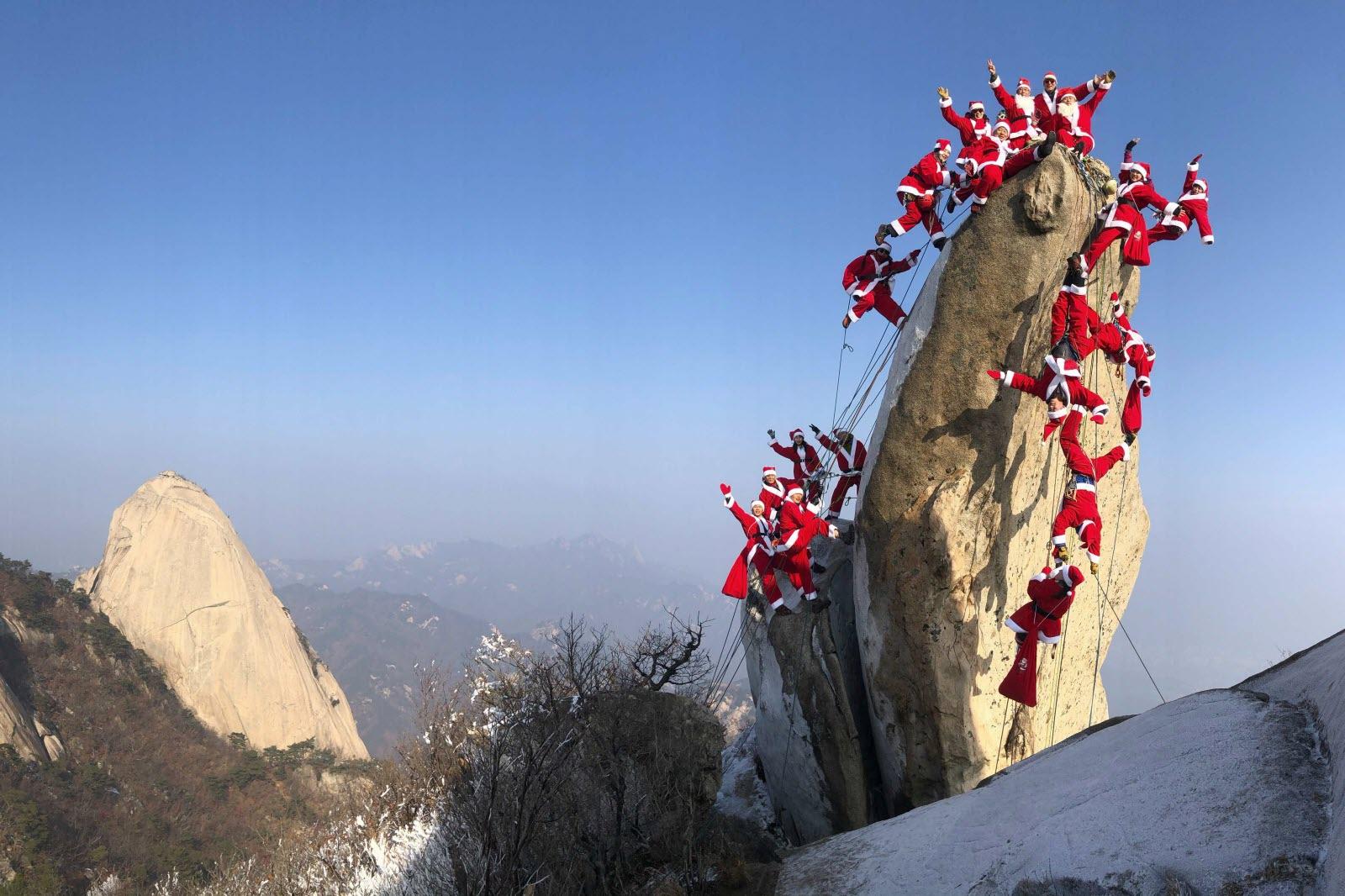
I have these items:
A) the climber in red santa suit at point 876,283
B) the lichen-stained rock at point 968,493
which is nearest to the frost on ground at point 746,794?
the lichen-stained rock at point 968,493

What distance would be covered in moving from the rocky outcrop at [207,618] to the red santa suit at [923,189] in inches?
2742

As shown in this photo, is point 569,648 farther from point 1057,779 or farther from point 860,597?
point 1057,779

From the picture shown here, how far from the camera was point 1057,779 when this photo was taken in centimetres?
780

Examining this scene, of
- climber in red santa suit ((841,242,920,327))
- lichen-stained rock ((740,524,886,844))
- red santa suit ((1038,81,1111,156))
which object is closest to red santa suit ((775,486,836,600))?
lichen-stained rock ((740,524,886,844))

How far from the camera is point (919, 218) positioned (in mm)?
11109

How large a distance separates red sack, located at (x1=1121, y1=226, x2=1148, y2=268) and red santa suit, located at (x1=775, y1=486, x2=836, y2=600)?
609cm

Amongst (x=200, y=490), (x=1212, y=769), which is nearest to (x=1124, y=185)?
(x=1212, y=769)

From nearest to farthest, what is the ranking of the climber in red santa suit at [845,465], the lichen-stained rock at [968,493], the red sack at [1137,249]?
the lichen-stained rock at [968,493]
the red sack at [1137,249]
the climber in red santa suit at [845,465]

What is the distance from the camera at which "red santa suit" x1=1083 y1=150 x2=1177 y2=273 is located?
10188 mm

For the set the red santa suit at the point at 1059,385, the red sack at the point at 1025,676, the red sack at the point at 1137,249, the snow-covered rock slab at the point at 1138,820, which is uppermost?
the red sack at the point at 1137,249

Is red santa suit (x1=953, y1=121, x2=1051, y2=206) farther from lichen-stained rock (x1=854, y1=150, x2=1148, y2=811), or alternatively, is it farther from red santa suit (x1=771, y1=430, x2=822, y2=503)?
red santa suit (x1=771, y1=430, x2=822, y2=503)

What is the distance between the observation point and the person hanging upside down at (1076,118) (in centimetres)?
1026

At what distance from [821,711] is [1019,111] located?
32.4 feet

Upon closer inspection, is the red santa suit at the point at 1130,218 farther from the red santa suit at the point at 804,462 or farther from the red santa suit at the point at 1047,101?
the red santa suit at the point at 804,462
